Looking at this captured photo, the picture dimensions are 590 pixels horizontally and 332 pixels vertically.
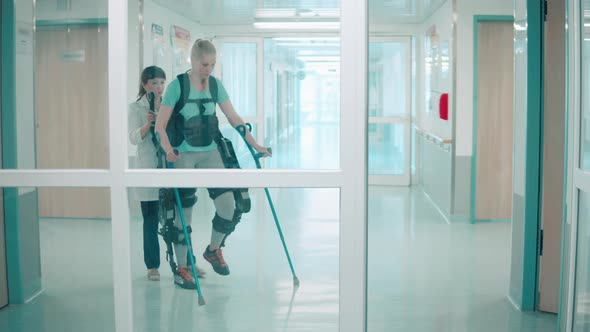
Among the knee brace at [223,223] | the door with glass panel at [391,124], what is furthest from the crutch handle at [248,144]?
the door with glass panel at [391,124]

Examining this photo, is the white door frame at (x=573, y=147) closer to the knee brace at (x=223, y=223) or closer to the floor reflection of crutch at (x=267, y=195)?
the floor reflection of crutch at (x=267, y=195)

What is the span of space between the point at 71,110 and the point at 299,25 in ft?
4.03

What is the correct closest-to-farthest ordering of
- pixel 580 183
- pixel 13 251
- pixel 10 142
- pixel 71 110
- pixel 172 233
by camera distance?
1. pixel 172 233
2. pixel 580 183
3. pixel 71 110
4. pixel 10 142
5. pixel 13 251

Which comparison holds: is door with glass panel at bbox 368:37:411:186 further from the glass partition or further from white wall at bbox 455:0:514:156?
the glass partition

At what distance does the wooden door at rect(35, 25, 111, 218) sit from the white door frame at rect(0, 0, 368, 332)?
16cm

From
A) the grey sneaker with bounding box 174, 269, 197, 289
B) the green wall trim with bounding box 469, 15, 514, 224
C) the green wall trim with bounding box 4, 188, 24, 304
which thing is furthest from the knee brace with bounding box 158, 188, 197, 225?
the green wall trim with bounding box 469, 15, 514, 224

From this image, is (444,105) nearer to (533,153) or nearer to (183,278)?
(533,153)

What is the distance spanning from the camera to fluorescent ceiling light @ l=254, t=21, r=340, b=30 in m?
2.59

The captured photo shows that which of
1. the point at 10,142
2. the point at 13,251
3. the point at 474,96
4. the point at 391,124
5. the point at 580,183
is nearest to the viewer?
the point at 580,183

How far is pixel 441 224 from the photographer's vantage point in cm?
751

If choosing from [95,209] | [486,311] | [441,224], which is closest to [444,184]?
[441,224]

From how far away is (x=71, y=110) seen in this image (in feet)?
10.4

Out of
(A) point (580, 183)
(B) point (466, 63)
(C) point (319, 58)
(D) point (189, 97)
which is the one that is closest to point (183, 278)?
(D) point (189, 97)

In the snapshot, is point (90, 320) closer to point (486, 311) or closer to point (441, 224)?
point (486, 311)
